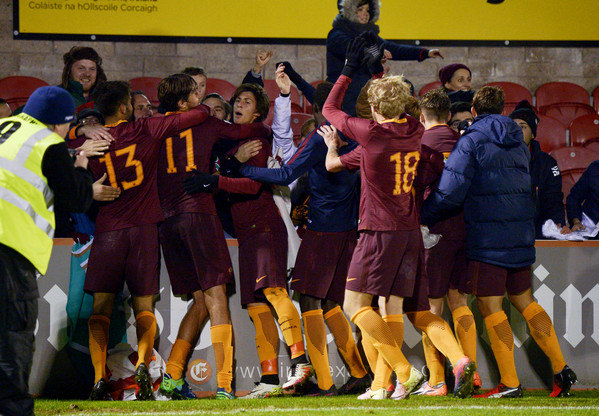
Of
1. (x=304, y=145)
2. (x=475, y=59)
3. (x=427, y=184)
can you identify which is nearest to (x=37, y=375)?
(x=304, y=145)

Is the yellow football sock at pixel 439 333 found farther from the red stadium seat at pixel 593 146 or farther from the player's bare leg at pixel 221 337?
the red stadium seat at pixel 593 146

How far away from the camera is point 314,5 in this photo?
31.8 ft

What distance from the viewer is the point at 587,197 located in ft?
22.1

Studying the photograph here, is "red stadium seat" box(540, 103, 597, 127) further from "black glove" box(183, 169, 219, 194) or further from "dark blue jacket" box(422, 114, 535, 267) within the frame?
"black glove" box(183, 169, 219, 194)

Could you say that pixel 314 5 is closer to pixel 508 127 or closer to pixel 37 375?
pixel 508 127

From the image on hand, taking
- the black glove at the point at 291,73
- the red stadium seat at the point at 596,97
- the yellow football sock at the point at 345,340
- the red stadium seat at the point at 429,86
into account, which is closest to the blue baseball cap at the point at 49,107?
the yellow football sock at the point at 345,340

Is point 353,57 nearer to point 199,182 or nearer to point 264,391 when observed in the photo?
point 199,182

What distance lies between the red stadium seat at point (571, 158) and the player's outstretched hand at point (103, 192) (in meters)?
5.45

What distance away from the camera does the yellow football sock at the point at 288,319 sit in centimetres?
519

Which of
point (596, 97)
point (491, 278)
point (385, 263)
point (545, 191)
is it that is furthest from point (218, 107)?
point (596, 97)

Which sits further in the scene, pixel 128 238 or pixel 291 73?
pixel 291 73

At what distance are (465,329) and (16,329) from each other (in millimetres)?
3010

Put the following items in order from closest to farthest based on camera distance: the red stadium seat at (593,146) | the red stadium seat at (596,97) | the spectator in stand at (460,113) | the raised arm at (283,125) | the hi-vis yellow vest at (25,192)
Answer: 1. the hi-vis yellow vest at (25,192)
2. the raised arm at (283,125)
3. the spectator in stand at (460,113)
4. the red stadium seat at (593,146)
5. the red stadium seat at (596,97)

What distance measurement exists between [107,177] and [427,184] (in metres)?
2.10
